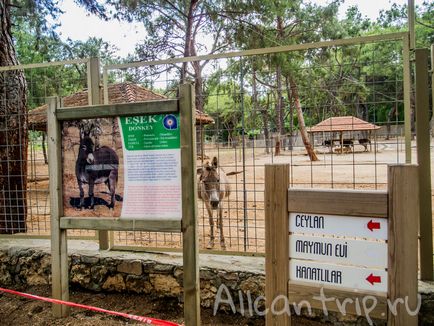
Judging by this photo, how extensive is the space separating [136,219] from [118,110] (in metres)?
0.84

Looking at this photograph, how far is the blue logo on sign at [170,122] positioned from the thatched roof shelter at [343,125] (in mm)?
1434

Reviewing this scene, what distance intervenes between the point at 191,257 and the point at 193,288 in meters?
0.23

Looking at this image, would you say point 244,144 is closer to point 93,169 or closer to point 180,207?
point 180,207

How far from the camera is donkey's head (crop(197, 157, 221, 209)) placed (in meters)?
5.40

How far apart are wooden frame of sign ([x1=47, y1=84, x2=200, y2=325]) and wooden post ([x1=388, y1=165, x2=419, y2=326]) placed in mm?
1321

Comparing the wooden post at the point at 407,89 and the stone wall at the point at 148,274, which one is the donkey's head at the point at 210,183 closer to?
the stone wall at the point at 148,274

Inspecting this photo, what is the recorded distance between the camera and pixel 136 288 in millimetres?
3637

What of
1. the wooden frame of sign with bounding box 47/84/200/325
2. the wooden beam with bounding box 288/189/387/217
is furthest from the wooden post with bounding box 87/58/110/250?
the wooden beam with bounding box 288/189/387/217

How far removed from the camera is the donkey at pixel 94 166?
2.84 m

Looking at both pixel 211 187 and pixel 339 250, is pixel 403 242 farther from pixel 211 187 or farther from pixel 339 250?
pixel 211 187

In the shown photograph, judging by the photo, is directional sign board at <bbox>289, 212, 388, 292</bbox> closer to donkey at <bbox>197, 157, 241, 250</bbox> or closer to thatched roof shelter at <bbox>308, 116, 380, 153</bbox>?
thatched roof shelter at <bbox>308, 116, 380, 153</bbox>

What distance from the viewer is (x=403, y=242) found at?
1.71 meters

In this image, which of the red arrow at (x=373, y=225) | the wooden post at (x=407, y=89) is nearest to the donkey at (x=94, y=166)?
the red arrow at (x=373, y=225)

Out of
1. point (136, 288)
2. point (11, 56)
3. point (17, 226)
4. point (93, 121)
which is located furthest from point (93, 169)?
point (11, 56)
